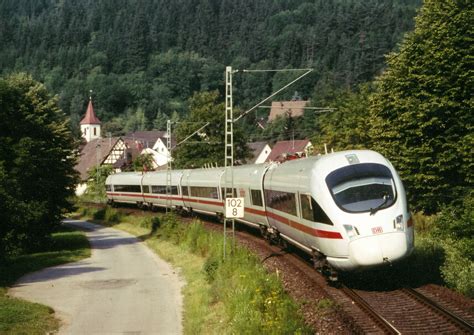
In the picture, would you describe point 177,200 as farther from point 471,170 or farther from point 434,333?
point 434,333

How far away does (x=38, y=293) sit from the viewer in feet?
72.3

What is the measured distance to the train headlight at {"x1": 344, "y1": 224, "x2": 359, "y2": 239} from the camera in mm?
15766

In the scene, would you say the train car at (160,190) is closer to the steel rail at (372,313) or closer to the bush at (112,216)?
the bush at (112,216)

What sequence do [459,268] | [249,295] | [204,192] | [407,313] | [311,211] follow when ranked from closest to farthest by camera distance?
[407,313] → [249,295] → [459,268] → [311,211] → [204,192]

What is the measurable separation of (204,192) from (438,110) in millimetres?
14935

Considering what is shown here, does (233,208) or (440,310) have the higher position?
(233,208)

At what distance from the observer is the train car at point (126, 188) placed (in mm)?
61987

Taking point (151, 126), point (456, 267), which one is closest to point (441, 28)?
point (456, 267)

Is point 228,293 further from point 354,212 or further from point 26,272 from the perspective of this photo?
point 26,272

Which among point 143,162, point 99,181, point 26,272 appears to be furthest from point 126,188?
point 26,272

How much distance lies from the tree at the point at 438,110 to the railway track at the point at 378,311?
16766 mm

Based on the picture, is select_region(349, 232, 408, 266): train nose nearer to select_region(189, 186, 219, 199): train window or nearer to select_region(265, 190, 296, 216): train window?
select_region(265, 190, 296, 216): train window

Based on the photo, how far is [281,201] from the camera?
2292 centimetres

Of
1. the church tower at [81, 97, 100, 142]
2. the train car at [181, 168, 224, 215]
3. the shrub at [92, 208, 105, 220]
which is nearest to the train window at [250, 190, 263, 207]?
the train car at [181, 168, 224, 215]
